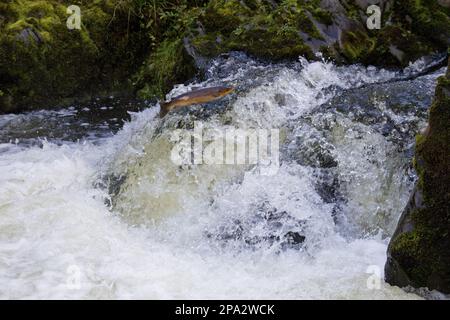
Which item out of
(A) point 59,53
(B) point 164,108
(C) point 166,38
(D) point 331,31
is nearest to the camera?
(B) point 164,108

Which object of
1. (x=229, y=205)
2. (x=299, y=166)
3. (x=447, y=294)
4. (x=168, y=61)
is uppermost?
(x=168, y=61)

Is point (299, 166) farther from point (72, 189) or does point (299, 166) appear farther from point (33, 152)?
point (33, 152)

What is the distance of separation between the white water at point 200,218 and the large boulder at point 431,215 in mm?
214

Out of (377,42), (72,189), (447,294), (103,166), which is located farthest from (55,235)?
(377,42)

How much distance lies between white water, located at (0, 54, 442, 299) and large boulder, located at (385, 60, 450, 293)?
0.70 feet

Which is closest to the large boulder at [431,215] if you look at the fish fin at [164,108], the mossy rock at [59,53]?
the fish fin at [164,108]

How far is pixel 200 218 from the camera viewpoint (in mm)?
4684

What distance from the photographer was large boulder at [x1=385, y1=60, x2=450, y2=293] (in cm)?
343

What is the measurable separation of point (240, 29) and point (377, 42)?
1.53 meters

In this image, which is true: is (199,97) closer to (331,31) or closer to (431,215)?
(331,31)

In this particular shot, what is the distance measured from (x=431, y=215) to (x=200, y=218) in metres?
1.91

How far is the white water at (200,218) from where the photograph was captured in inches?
150

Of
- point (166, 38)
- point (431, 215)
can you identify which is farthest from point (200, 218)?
point (166, 38)

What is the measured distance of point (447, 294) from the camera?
11.4 feet
